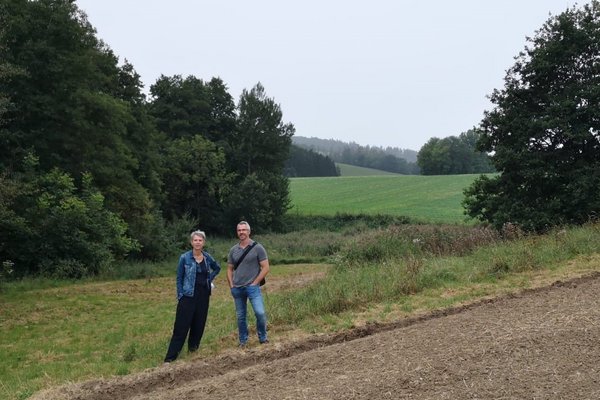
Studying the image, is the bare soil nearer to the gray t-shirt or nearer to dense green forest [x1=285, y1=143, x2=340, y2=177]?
the gray t-shirt

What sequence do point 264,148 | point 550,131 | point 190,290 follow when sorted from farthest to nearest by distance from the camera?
point 264,148, point 550,131, point 190,290

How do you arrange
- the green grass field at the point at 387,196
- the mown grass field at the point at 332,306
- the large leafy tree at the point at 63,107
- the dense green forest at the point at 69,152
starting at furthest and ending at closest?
the green grass field at the point at 387,196 → the large leafy tree at the point at 63,107 → the dense green forest at the point at 69,152 → the mown grass field at the point at 332,306

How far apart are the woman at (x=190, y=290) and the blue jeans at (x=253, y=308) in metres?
0.50

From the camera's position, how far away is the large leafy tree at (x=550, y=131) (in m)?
19.8

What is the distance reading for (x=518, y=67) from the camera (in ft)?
72.1

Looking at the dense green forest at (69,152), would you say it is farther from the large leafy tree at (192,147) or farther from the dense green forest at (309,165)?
the dense green forest at (309,165)

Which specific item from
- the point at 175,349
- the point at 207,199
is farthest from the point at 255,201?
the point at 175,349

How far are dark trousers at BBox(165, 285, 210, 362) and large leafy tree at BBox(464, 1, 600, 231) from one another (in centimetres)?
1470

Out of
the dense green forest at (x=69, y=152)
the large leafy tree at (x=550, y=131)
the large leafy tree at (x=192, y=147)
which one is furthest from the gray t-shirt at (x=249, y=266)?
the large leafy tree at (x=192, y=147)

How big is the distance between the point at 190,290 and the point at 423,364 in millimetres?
3819

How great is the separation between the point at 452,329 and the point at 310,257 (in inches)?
1263

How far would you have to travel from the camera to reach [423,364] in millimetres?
5715

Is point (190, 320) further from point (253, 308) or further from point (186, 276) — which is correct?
point (253, 308)

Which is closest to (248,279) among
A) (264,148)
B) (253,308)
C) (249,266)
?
(249,266)
